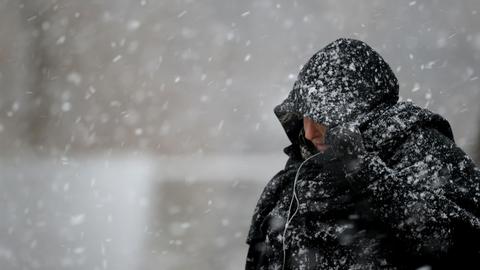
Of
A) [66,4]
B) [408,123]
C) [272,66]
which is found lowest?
[408,123]

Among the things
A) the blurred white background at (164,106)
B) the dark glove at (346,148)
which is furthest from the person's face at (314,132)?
the blurred white background at (164,106)

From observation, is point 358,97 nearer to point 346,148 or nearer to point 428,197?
point 346,148

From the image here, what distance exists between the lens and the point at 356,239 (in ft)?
7.23

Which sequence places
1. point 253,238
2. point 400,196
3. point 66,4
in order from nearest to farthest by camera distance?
1. point 400,196
2. point 253,238
3. point 66,4

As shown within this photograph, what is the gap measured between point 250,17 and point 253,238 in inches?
184

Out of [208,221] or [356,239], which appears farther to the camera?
[208,221]

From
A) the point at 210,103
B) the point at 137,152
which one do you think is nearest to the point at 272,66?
the point at 210,103

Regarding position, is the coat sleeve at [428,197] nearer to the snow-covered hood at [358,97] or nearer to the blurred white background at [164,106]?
the snow-covered hood at [358,97]

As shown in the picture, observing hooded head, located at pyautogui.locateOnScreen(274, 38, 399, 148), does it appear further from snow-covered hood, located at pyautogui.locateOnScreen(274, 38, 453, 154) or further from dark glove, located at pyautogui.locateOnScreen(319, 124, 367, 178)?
dark glove, located at pyautogui.locateOnScreen(319, 124, 367, 178)

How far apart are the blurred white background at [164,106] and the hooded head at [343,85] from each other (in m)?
2.07

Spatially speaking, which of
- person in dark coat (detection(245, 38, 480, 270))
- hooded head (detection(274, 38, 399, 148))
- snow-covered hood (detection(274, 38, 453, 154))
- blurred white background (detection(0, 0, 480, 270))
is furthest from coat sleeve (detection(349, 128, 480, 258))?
blurred white background (detection(0, 0, 480, 270))

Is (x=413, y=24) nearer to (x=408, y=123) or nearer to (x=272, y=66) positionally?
(x=272, y=66)

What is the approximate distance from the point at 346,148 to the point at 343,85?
0.41m

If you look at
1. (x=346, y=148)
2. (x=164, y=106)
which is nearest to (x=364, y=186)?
(x=346, y=148)
